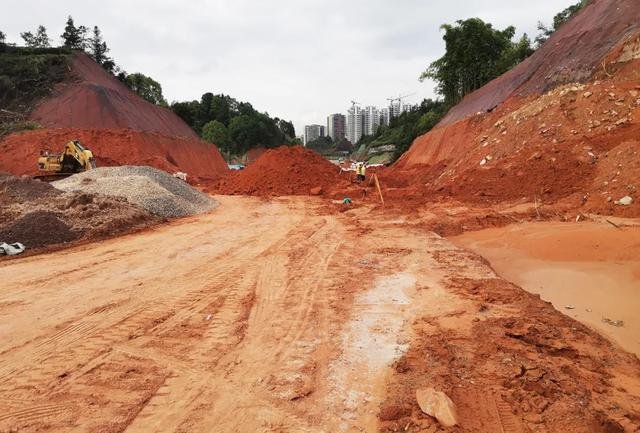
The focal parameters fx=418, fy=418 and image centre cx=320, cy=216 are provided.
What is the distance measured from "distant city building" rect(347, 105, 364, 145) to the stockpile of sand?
140 metres

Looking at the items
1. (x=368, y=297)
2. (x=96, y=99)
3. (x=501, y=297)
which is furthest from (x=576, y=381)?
(x=96, y=99)

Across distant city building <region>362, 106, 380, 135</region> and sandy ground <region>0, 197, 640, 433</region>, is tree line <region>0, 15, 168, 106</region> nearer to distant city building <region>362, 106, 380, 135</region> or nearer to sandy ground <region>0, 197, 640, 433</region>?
sandy ground <region>0, 197, 640, 433</region>

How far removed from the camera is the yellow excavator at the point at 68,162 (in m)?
17.4

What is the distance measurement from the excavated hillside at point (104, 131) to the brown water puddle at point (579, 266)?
23.5 metres

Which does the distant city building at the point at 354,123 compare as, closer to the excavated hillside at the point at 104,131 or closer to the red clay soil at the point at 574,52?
the excavated hillside at the point at 104,131

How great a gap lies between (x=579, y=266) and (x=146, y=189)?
468 inches

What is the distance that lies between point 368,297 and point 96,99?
3302cm

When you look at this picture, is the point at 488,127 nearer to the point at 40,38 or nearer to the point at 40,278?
the point at 40,278

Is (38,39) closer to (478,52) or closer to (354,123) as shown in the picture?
(478,52)

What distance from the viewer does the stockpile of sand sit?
9070 millimetres

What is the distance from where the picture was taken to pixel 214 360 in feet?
13.5

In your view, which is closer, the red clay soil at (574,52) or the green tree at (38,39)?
the red clay soil at (574,52)

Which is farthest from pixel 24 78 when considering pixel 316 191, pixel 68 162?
pixel 316 191

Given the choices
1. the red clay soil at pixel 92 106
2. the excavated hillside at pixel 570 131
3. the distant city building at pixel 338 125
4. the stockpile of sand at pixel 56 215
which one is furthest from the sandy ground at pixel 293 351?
the distant city building at pixel 338 125
